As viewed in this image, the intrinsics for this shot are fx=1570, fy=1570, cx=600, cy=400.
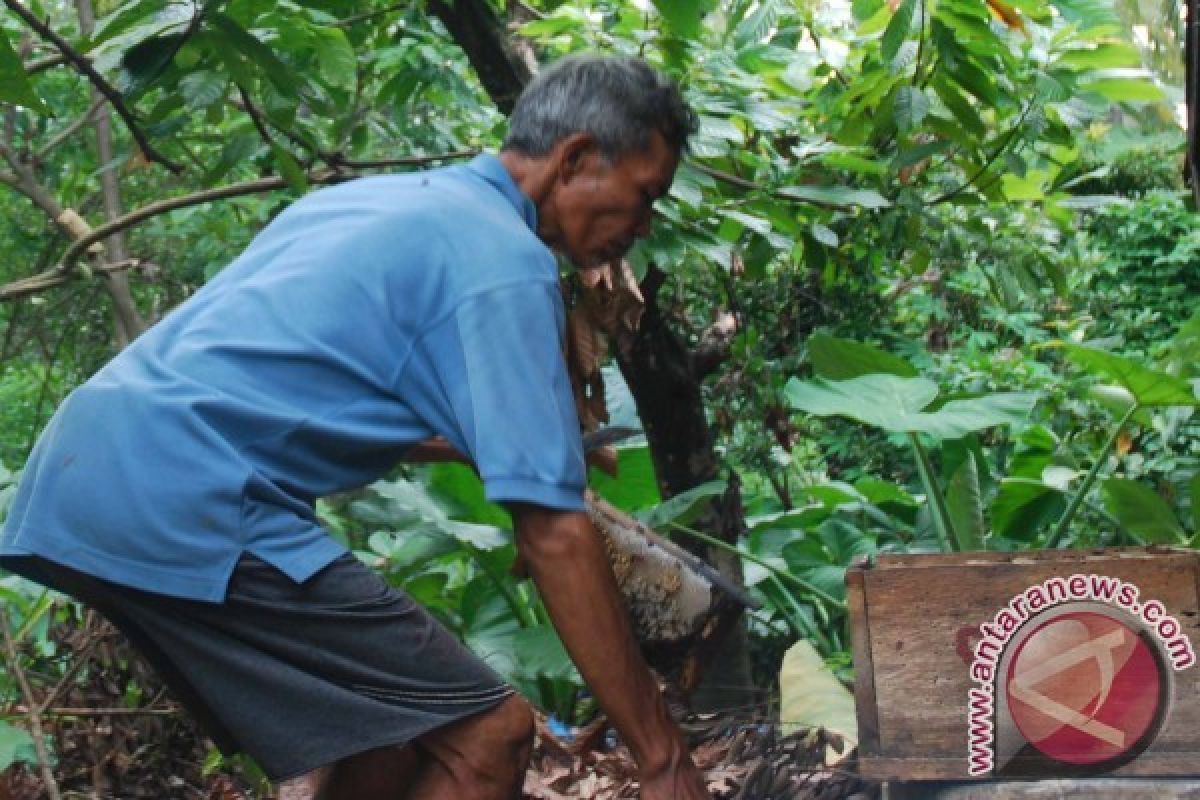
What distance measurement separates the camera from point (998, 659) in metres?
2.99

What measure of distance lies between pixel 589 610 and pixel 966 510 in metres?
2.42

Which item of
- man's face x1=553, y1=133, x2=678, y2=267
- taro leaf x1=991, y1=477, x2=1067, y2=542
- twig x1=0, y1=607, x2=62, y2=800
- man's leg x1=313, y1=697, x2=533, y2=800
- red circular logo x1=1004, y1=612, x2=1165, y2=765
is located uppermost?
man's face x1=553, y1=133, x2=678, y2=267

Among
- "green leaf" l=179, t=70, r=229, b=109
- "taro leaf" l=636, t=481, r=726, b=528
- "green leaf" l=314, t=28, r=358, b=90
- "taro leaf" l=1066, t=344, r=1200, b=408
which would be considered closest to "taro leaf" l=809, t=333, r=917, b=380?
"taro leaf" l=636, t=481, r=726, b=528

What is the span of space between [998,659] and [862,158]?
166 centimetres

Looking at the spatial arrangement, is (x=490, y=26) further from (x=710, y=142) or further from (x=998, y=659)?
(x=998, y=659)

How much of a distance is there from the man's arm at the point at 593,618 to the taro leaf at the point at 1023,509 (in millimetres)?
2710

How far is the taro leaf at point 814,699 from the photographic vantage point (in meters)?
3.92

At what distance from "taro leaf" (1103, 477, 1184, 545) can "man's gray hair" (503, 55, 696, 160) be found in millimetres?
1991

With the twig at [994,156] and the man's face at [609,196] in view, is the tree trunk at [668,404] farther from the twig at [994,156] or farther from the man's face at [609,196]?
the man's face at [609,196]

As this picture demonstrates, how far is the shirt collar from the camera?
2.46 meters

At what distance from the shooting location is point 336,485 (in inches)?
91.6

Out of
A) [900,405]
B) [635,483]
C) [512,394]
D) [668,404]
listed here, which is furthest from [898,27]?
[635,483]

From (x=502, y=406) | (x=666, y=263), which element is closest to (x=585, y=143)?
(x=502, y=406)
